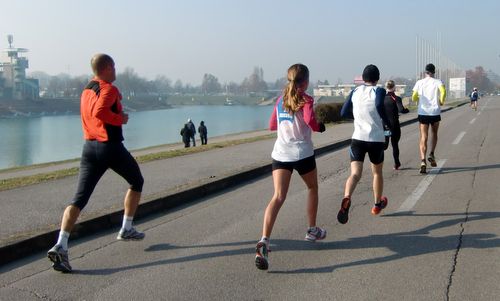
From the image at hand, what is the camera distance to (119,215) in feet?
19.8

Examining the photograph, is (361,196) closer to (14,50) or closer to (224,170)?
(224,170)

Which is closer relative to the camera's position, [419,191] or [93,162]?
[93,162]

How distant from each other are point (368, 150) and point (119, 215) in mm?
3100

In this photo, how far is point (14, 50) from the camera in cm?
14525

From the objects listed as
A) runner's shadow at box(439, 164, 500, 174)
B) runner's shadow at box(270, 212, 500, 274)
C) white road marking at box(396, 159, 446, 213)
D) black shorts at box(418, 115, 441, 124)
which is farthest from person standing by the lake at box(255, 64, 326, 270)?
runner's shadow at box(439, 164, 500, 174)

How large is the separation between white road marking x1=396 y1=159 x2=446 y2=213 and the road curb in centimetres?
302

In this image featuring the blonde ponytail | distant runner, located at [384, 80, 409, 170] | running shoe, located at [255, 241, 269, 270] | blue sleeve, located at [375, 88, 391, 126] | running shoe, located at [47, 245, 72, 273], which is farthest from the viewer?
distant runner, located at [384, 80, 409, 170]

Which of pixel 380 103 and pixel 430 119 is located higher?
pixel 380 103

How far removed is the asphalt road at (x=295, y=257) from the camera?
12.3 ft

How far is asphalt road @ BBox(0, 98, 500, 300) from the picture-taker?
374 centimetres

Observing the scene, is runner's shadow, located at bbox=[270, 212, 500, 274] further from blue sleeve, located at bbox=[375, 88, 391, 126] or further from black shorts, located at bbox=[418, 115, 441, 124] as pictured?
black shorts, located at bbox=[418, 115, 441, 124]

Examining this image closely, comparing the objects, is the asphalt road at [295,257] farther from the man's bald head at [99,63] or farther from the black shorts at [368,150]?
the man's bald head at [99,63]

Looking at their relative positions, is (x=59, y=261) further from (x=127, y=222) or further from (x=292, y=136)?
(x=292, y=136)

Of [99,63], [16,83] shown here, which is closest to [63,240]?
[99,63]
